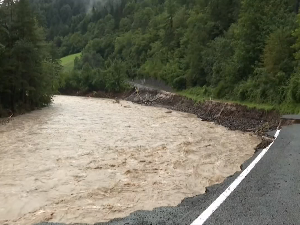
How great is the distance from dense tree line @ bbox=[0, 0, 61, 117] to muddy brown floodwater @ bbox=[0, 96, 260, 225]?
1383 cm

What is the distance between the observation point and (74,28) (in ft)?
630

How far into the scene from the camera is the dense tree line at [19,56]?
37281 millimetres

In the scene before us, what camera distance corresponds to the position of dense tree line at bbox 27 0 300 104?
35.8 m

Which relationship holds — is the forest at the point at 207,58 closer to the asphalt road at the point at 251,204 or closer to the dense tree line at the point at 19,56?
the dense tree line at the point at 19,56

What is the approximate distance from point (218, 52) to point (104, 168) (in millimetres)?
40325

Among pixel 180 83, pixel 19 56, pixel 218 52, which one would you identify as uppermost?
pixel 19 56

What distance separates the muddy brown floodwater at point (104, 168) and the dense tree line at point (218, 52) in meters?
14.2

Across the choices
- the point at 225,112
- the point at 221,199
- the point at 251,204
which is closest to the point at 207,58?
the point at 225,112

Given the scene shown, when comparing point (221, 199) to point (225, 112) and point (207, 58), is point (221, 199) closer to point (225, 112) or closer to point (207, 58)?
point (225, 112)

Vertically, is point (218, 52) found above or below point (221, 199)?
above

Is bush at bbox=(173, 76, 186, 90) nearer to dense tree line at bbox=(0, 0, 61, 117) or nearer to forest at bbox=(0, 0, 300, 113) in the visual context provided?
forest at bbox=(0, 0, 300, 113)

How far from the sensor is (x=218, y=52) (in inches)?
2019

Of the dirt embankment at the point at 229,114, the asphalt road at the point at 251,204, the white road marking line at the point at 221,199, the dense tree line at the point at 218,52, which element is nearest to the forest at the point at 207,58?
the dense tree line at the point at 218,52

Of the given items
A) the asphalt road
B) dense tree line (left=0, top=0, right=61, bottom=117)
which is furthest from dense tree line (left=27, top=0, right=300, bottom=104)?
dense tree line (left=0, top=0, right=61, bottom=117)
